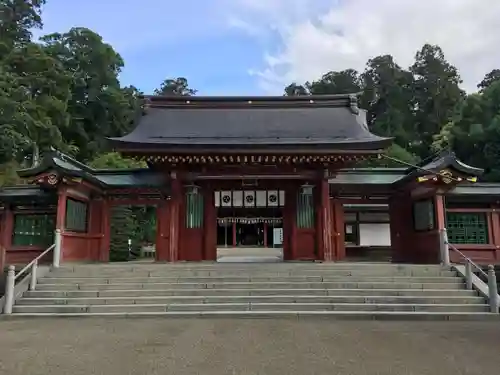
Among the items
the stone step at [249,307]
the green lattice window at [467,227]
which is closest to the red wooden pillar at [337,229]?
the green lattice window at [467,227]

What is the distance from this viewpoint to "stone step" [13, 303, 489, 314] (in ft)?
31.2

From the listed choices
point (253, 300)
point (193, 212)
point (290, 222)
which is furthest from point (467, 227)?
point (193, 212)

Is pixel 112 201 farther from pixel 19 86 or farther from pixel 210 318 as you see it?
pixel 19 86

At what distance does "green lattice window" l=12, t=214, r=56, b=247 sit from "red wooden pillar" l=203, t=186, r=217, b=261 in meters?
5.22

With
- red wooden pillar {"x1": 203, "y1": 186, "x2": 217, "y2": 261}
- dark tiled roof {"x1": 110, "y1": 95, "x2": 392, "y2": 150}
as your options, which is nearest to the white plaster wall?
dark tiled roof {"x1": 110, "y1": 95, "x2": 392, "y2": 150}

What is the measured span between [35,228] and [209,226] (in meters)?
6.00

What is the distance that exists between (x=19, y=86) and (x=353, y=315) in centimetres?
2683

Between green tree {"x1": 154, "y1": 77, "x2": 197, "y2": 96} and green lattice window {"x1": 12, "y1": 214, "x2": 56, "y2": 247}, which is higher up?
green tree {"x1": 154, "y1": 77, "x2": 197, "y2": 96}

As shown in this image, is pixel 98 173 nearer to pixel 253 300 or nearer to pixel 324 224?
pixel 324 224

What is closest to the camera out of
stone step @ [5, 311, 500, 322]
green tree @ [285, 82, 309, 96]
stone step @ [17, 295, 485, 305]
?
stone step @ [5, 311, 500, 322]

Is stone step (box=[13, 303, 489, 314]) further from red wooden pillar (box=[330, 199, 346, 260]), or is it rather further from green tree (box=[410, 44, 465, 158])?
green tree (box=[410, 44, 465, 158])

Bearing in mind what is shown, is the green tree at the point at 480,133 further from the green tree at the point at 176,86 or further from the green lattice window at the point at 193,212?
the green tree at the point at 176,86

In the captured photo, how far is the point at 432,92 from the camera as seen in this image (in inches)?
2169

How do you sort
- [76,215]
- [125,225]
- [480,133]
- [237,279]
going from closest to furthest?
[237,279], [76,215], [125,225], [480,133]
